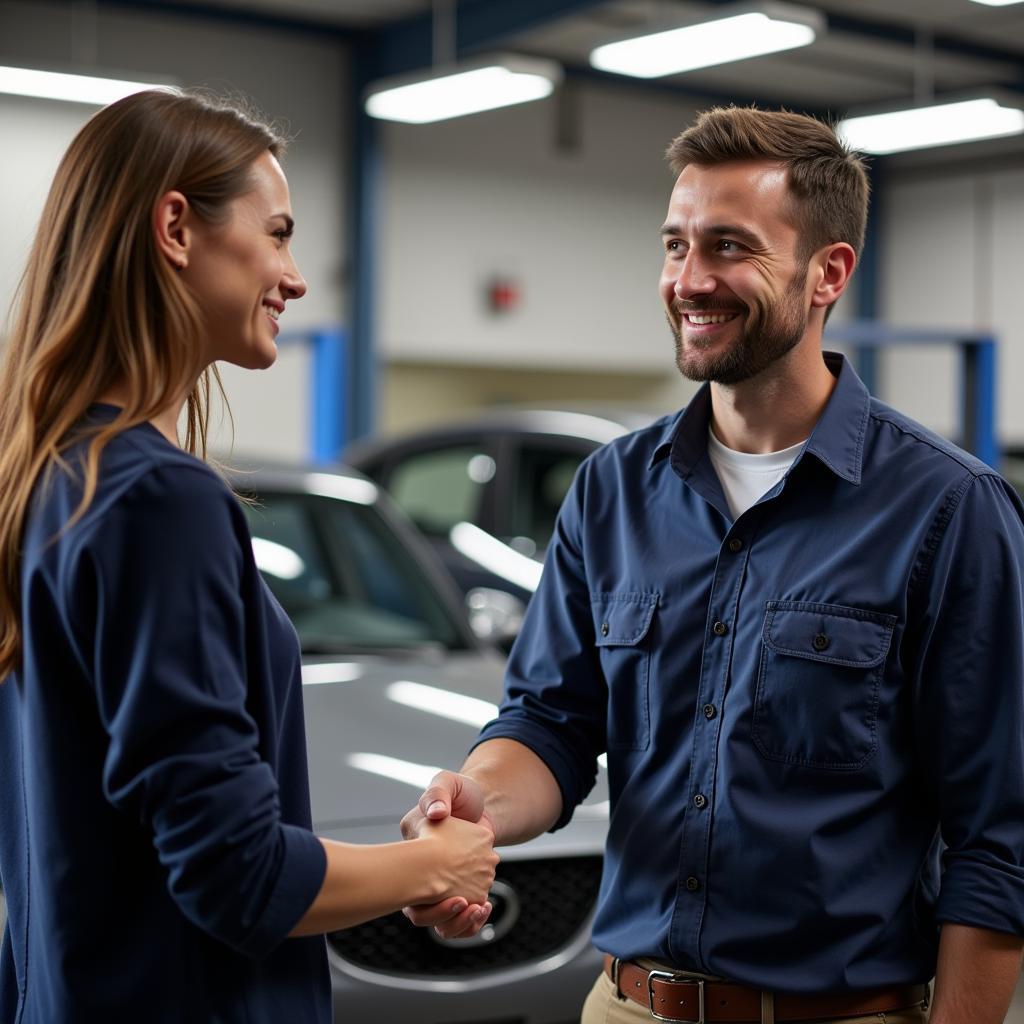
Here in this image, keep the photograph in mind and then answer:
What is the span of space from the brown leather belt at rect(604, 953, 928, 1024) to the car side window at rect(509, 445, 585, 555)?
4.41 meters

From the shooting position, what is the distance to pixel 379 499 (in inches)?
180

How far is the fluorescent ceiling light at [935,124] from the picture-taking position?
9.17 m

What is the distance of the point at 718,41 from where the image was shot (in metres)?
7.74

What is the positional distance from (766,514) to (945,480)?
237 mm

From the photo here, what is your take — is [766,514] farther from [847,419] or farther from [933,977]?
[933,977]

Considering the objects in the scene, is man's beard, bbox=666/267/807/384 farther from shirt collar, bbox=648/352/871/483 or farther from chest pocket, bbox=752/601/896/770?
chest pocket, bbox=752/601/896/770

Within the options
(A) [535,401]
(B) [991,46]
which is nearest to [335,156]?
(A) [535,401]

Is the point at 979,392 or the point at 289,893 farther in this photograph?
the point at 979,392

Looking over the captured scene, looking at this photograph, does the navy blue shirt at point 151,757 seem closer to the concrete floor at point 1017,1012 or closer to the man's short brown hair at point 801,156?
the man's short brown hair at point 801,156

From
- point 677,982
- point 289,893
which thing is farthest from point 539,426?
point 289,893

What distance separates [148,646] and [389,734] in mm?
1932

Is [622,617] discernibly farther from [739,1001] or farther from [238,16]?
[238,16]

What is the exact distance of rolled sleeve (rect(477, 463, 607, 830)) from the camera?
2.18 m

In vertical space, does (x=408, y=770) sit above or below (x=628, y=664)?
below
